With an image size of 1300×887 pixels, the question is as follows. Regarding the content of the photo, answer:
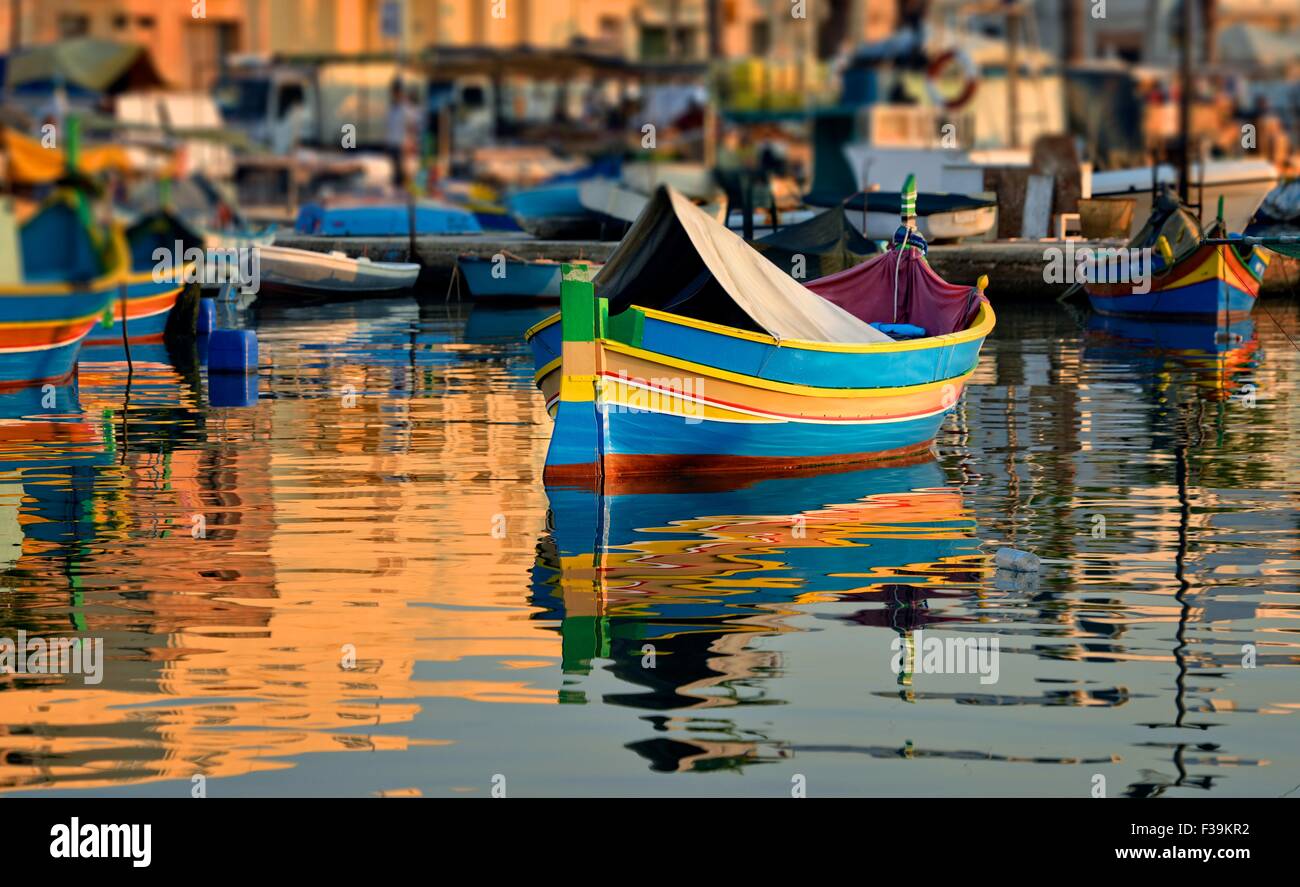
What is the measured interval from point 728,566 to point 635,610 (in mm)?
1842

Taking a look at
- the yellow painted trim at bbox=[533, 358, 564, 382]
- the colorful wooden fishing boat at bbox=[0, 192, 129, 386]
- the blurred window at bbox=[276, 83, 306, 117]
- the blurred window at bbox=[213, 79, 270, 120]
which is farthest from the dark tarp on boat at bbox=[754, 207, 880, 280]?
the blurred window at bbox=[213, 79, 270, 120]

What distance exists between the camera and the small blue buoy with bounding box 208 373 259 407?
2792 cm

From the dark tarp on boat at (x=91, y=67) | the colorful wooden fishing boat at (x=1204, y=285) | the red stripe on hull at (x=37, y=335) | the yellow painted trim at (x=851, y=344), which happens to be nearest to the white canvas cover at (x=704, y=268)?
the yellow painted trim at (x=851, y=344)

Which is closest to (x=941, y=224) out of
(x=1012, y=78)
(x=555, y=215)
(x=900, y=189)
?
(x=900, y=189)

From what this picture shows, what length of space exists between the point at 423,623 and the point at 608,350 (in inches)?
210

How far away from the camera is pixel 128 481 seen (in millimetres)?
20969

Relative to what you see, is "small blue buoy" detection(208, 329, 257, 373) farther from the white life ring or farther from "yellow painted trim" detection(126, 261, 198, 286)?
the white life ring

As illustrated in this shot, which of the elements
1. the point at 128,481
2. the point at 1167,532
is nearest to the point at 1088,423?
the point at 1167,532

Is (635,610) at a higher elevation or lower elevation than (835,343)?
lower

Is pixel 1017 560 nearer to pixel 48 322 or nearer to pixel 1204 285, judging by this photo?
pixel 48 322

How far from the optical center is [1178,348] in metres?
35.2

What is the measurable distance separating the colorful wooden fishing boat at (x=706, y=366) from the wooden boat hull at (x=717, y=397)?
1 cm

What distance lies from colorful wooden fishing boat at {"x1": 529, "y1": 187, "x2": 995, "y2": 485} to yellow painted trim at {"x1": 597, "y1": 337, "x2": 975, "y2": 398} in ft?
0.06
